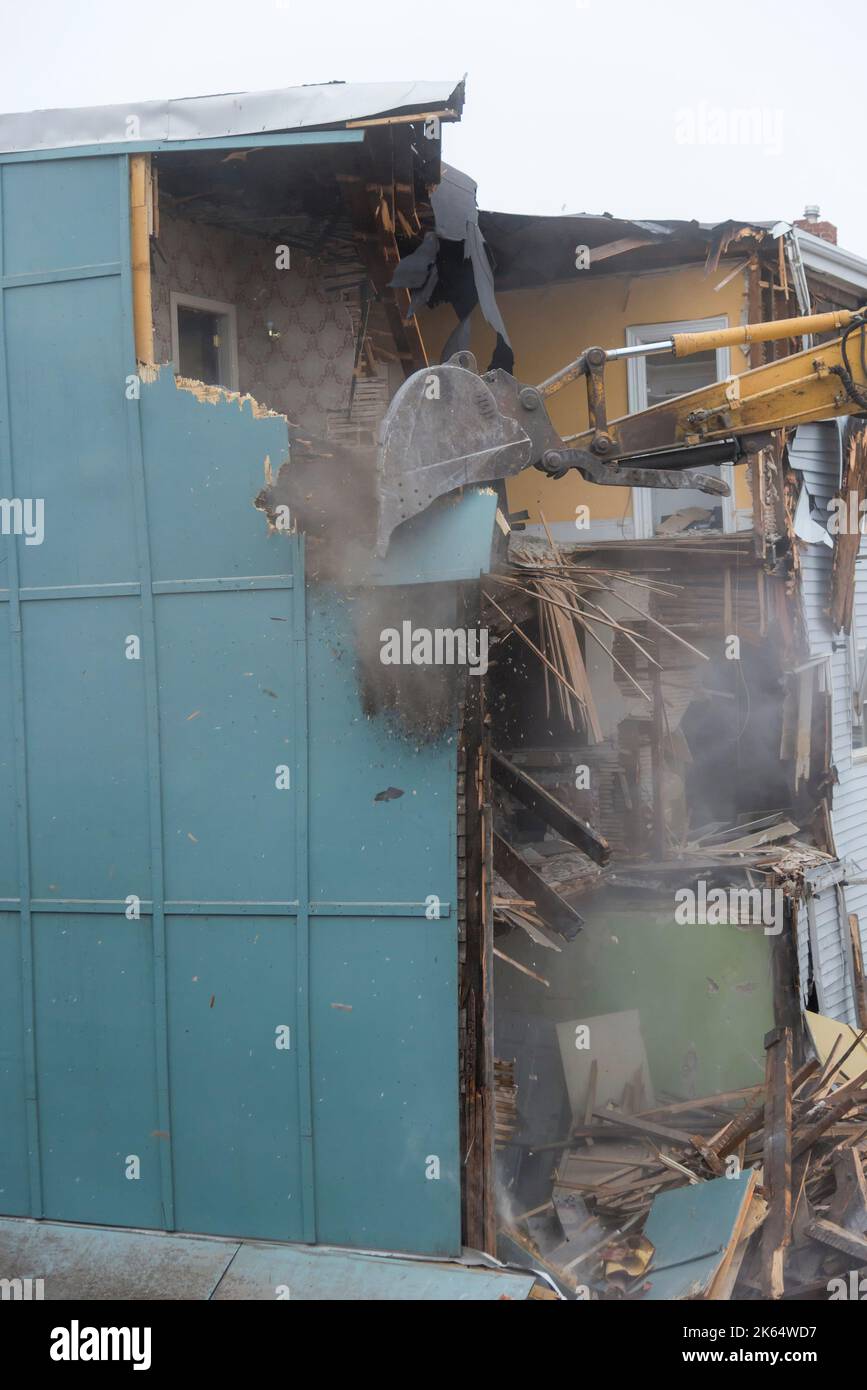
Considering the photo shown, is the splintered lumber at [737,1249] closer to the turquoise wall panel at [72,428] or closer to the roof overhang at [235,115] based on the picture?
the turquoise wall panel at [72,428]

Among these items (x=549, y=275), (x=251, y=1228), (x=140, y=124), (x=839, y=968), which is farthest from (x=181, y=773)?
(x=839, y=968)

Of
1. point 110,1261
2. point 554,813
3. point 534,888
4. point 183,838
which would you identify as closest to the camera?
point 110,1261

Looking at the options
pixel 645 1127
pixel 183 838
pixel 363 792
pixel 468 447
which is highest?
pixel 468 447

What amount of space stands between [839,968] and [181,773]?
7.70 m

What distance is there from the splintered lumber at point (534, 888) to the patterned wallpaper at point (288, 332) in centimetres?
346

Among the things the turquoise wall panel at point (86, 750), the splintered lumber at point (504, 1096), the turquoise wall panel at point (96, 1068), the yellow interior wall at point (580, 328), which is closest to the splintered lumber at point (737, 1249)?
the splintered lumber at point (504, 1096)

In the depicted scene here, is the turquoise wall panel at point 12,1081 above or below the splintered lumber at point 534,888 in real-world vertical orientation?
below

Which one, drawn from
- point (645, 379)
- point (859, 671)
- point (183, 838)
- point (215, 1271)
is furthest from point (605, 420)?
point (859, 671)

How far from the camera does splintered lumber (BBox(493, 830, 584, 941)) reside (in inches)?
304

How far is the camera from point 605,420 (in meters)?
5.52

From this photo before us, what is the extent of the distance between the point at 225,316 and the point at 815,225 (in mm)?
6916

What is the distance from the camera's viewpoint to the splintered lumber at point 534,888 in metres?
7.73

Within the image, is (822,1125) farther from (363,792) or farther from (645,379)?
(645,379)

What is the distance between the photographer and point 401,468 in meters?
5.26
